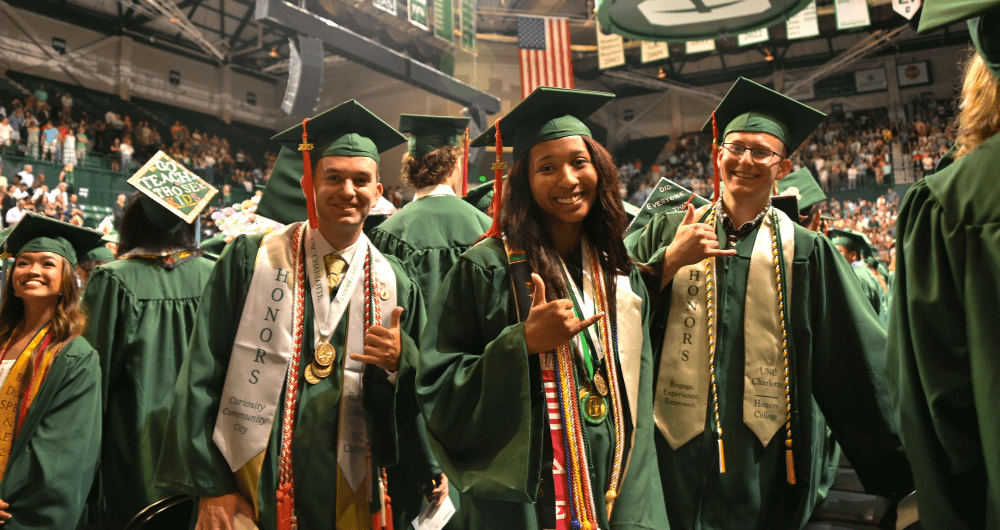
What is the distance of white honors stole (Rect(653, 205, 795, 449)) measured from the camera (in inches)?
90.0

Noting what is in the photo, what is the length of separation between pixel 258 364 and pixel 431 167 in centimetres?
189

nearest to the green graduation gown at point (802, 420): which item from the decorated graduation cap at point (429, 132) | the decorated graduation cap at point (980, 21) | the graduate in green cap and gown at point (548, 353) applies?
the graduate in green cap and gown at point (548, 353)

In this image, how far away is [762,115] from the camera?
8.54ft

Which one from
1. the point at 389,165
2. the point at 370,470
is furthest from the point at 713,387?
the point at 389,165

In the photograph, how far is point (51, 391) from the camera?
9.37ft

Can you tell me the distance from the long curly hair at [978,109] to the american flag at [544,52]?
1577 centimetres

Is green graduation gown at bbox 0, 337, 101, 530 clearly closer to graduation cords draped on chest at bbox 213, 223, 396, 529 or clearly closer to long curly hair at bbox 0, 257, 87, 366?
long curly hair at bbox 0, 257, 87, 366

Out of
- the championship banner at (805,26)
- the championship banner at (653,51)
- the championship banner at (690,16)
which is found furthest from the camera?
the championship banner at (653,51)

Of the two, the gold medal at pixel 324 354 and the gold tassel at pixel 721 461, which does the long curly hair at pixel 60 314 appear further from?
the gold tassel at pixel 721 461

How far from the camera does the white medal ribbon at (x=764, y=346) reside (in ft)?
7.47

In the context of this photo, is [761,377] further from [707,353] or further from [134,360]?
[134,360]

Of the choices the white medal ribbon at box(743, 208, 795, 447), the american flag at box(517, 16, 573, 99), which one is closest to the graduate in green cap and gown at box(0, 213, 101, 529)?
the white medal ribbon at box(743, 208, 795, 447)

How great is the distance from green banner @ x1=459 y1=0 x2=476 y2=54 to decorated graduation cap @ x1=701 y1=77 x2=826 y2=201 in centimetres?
1470

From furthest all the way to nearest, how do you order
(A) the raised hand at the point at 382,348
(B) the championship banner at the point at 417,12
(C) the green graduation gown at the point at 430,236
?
(B) the championship banner at the point at 417,12 < (C) the green graduation gown at the point at 430,236 < (A) the raised hand at the point at 382,348
